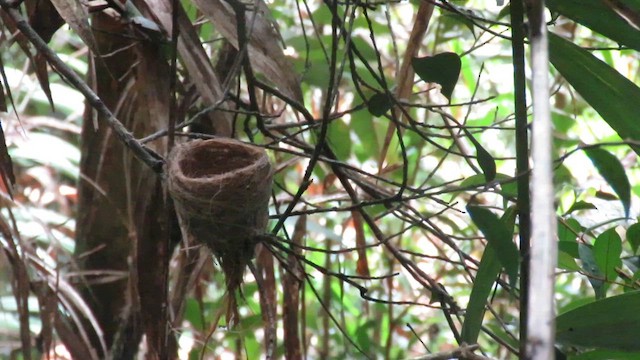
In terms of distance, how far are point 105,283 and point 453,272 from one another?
0.65 m

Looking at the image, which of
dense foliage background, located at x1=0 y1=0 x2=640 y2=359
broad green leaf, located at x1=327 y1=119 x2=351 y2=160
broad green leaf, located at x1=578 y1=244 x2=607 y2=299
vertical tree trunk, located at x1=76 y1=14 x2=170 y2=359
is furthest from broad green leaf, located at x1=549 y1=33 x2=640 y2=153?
broad green leaf, located at x1=327 y1=119 x2=351 y2=160

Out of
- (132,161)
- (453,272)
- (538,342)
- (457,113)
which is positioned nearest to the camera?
(538,342)

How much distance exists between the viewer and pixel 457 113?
2084 millimetres

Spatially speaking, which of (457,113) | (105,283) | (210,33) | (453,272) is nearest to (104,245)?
(105,283)

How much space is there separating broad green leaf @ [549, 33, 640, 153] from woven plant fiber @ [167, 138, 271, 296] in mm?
243

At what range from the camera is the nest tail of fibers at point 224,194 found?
1.89ft

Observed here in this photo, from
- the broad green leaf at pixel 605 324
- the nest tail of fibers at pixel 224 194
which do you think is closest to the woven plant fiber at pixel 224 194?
the nest tail of fibers at pixel 224 194

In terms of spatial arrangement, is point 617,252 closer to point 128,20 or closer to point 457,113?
point 128,20

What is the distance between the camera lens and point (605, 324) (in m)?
0.57

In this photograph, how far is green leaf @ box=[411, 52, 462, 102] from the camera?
626 millimetres

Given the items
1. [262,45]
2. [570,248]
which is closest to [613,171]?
[570,248]

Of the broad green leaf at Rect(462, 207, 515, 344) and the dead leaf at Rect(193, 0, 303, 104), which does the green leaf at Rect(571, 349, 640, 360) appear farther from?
the dead leaf at Rect(193, 0, 303, 104)

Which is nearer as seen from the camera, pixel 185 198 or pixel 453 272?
pixel 185 198

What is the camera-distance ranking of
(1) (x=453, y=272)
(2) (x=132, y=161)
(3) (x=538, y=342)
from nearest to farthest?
1. (3) (x=538, y=342)
2. (2) (x=132, y=161)
3. (1) (x=453, y=272)
